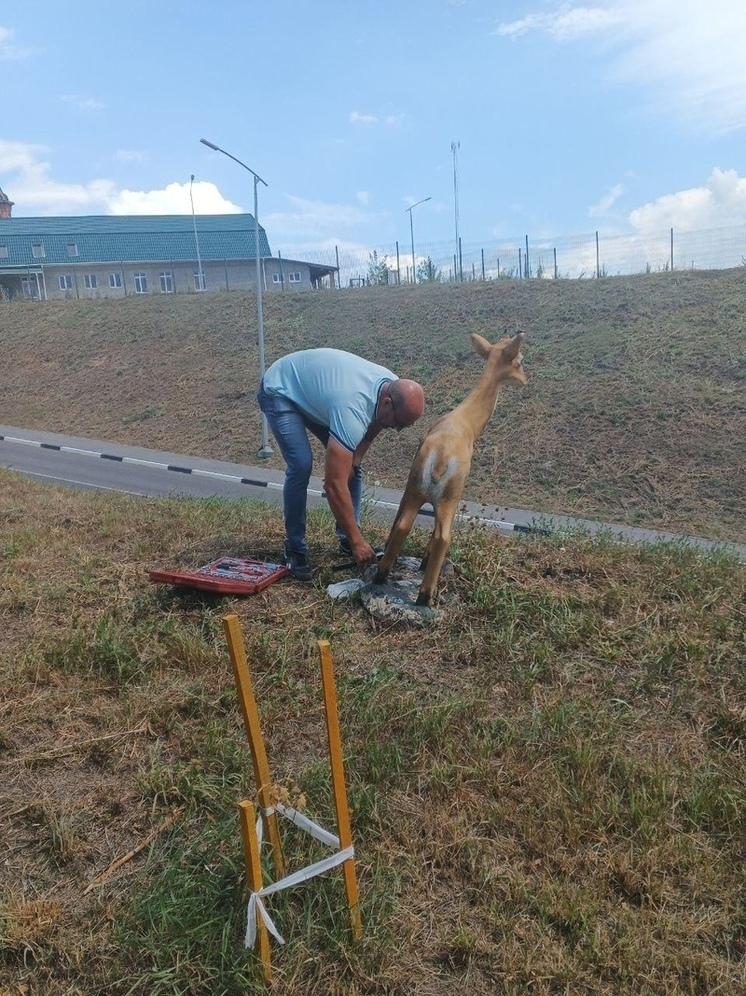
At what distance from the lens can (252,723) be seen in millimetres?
2178

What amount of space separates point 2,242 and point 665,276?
1371 inches

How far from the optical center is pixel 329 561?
4980 millimetres

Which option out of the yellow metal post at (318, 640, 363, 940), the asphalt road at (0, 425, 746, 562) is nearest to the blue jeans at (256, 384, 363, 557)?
the yellow metal post at (318, 640, 363, 940)

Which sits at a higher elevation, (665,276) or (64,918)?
(665,276)

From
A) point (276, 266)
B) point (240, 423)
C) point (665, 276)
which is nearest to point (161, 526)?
point (240, 423)

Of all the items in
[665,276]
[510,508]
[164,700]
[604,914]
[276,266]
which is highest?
[276,266]

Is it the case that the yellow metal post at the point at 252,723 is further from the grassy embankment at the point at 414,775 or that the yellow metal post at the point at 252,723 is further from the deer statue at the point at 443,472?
the deer statue at the point at 443,472

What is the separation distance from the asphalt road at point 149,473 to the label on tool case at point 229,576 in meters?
5.20

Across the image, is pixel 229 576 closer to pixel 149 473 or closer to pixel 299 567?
pixel 299 567

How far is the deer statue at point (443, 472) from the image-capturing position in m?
4.12

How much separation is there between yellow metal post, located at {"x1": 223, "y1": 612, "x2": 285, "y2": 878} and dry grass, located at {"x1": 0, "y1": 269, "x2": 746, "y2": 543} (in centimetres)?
912

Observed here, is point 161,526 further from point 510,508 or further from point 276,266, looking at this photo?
point 276,266

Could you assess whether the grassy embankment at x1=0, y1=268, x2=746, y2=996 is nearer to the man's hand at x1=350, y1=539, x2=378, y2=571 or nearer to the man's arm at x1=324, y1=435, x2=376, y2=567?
the man's hand at x1=350, y1=539, x2=378, y2=571

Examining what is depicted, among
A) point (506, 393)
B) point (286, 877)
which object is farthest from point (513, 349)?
point (506, 393)
